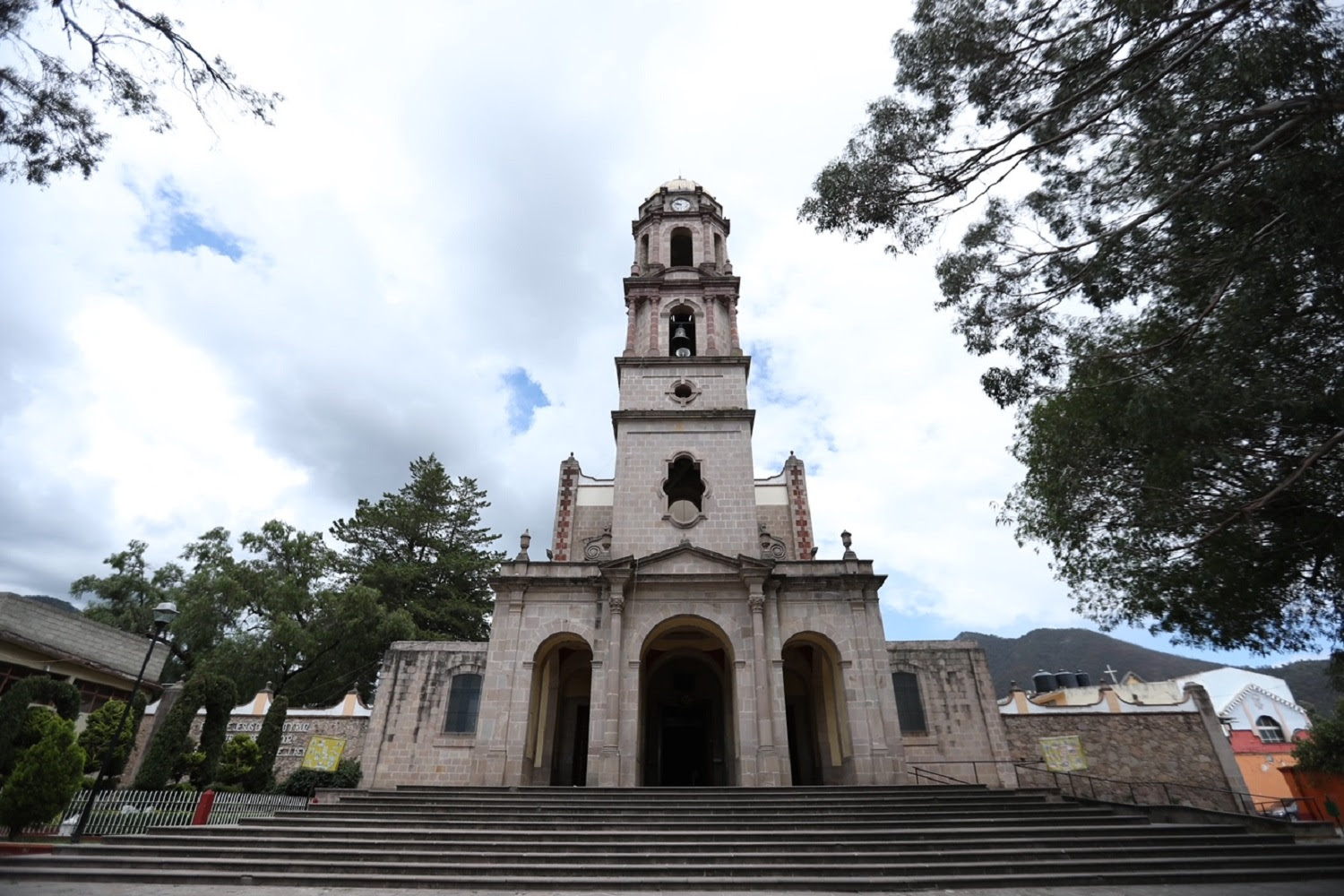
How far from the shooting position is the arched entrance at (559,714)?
1672cm

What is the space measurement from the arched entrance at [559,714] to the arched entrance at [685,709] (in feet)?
6.08

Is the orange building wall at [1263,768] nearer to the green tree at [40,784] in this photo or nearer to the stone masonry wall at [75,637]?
the green tree at [40,784]

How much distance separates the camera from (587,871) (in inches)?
343

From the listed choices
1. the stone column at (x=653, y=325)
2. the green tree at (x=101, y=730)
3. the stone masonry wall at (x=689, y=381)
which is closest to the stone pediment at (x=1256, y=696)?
the stone masonry wall at (x=689, y=381)

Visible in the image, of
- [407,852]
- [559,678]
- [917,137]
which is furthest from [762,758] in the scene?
[917,137]

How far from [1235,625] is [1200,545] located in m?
2.01

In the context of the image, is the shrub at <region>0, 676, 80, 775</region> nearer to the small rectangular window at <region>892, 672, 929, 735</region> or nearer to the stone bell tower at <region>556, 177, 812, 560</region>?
the stone bell tower at <region>556, 177, 812, 560</region>

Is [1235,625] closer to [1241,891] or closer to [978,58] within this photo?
[1241,891]

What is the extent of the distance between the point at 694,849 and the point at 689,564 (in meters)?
8.14

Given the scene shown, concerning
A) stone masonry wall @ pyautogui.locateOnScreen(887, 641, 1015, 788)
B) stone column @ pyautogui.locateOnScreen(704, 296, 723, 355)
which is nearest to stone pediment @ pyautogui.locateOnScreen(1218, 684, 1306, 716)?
stone masonry wall @ pyautogui.locateOnScreen(887, 641, 1015, 788)

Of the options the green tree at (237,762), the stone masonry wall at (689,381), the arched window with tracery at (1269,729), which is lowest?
the green tree at (237,762)

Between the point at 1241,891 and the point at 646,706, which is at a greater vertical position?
the point at 646,706

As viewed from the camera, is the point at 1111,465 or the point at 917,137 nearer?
the point at 917,137

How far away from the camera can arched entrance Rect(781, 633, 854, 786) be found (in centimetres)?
1630
